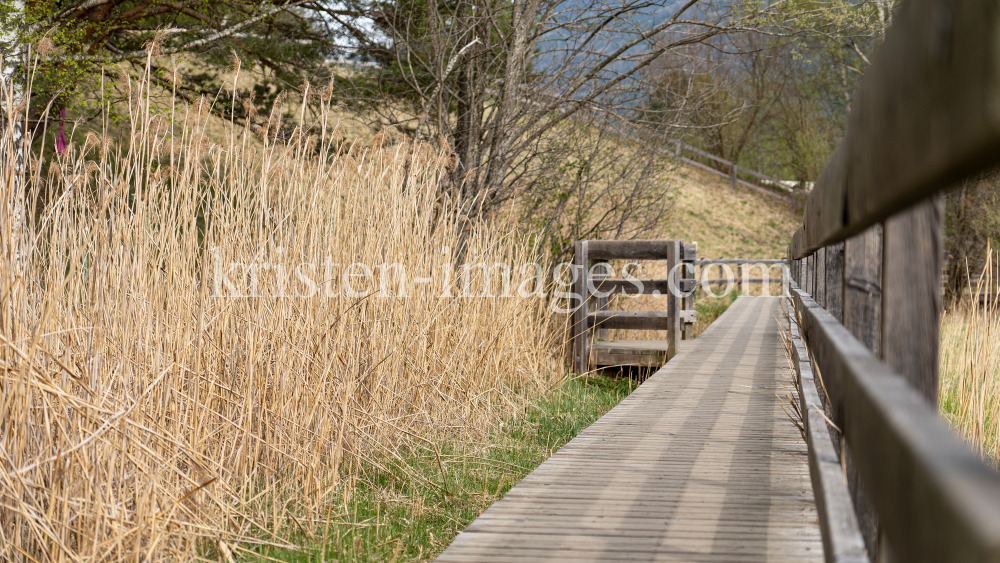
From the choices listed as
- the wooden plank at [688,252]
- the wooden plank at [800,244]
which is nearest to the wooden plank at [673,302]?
the wooden plank at [688,252]

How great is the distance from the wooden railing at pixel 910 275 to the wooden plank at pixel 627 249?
5.62 metres

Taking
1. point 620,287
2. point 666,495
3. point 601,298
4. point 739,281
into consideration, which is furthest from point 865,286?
point 739,281

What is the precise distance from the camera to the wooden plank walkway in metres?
2.05

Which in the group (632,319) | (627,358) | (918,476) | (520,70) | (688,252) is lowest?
(627,358)

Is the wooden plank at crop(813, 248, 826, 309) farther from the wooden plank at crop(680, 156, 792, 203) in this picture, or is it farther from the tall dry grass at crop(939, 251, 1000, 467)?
the wooden plank at crop(680, 156, 792, 203)

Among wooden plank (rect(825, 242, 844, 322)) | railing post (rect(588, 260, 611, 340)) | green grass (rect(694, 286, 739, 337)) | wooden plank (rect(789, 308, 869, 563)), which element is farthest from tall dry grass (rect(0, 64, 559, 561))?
green grass (rect(694, 286, 739, 337))

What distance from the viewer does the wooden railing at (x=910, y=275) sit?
54cm

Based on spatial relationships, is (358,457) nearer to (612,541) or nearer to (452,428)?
(452,428)

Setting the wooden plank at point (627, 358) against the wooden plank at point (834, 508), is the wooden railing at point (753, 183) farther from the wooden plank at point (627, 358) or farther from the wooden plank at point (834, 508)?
the wooden plank at point (834, 508)

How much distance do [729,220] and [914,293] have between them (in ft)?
85.3

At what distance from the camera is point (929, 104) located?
656mm

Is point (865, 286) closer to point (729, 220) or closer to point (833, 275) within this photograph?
point (833, 275)

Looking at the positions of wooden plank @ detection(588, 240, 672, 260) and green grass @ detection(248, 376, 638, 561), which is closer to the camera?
green grass @ detection(248, 376, 638, 561)

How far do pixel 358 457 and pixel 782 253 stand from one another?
2296cm
